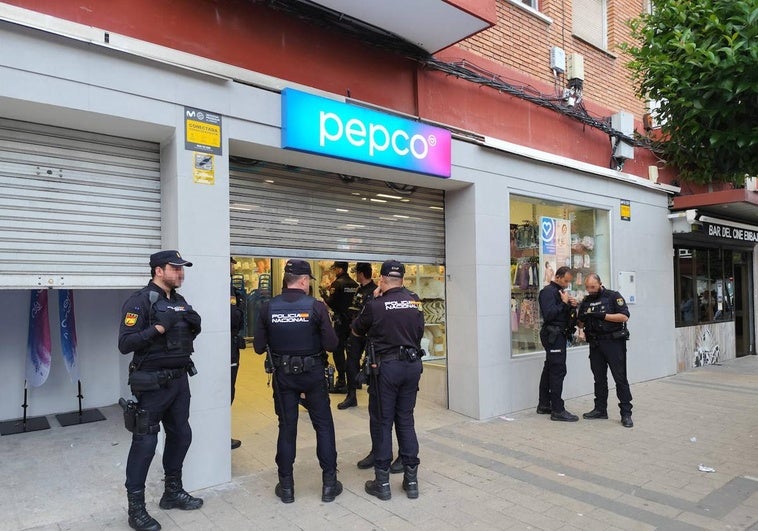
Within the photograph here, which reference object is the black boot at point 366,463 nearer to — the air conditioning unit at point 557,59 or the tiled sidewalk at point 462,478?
the tiled sidewalk at point 462,478

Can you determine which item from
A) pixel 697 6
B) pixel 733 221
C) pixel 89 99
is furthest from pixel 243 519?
pixel 733 221

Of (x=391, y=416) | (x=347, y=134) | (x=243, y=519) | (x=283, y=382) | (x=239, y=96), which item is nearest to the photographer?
(x=243, y=519)

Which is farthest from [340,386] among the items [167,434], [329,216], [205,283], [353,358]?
[167,434]

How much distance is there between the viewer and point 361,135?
5449 millimetres

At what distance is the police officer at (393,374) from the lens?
4262mm

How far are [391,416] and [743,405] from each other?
6.20 m

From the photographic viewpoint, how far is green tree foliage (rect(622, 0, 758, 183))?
4133 mm

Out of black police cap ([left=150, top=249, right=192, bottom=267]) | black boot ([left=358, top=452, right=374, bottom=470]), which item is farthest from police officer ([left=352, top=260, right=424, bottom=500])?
black police cap ([left=150, top=249, right=192, bottom=267])

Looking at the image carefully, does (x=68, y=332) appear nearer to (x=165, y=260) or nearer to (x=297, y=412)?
(x=165, y=260)

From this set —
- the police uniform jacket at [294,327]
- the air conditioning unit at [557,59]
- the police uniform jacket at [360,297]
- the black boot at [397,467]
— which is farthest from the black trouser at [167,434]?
the air conditioning unit at [557,59]

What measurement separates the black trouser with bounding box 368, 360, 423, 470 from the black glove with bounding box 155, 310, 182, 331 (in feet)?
5.65

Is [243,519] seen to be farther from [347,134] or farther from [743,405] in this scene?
[743,405]

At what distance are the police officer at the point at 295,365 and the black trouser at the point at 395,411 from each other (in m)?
0.41

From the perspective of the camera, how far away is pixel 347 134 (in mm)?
5328
